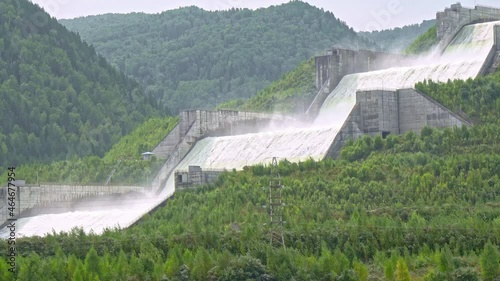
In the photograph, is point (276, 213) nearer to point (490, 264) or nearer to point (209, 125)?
point (490, 264)

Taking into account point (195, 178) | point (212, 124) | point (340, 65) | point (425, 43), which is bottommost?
point (195, 178)

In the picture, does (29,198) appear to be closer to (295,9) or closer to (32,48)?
(32,48)

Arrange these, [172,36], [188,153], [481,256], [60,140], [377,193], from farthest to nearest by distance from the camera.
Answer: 1. [172,36]
2. [60,140]
3. [188,153]
4. [377,193]
5. [481,256]

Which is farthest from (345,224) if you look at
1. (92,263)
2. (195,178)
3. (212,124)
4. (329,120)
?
(212,124)

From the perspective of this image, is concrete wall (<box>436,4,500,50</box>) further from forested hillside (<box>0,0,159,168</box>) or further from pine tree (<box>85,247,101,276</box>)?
pine tree (<box>85,247,101,276</box>)

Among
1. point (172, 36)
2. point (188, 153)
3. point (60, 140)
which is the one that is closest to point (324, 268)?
point (188, 153)

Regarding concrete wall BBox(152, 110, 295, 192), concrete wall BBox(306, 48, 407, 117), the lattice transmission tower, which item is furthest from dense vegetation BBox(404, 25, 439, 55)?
the lattice transmission tower
